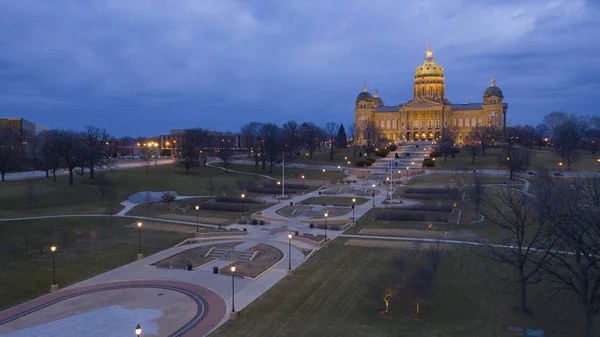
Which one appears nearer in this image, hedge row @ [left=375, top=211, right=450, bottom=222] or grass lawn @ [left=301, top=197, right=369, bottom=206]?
hedge row @ [left=375, top=211, right=450, bottom=222]

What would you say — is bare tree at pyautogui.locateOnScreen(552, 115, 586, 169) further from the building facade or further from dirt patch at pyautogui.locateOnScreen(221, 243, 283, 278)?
dirt patch at pyautogui.locateOnScreen(221, 243, 283, 278)

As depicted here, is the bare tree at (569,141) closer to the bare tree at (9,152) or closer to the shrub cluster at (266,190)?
Answer: the shrub cluster at (266,190)

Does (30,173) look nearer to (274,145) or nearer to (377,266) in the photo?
(274,145)

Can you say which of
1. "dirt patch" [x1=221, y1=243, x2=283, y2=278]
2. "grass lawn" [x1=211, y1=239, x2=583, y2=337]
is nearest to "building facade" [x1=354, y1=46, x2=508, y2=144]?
"dirt patch" [x1=221, y1=243, x2=283, y2=278]

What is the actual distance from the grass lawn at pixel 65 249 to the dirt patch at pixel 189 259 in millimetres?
2511

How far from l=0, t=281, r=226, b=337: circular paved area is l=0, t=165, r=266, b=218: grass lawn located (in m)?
25.3

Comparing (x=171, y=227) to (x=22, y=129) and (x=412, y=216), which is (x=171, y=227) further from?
(x=22, y=129)

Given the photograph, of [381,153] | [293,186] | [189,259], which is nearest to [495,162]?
[381,153]

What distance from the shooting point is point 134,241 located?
124 feet

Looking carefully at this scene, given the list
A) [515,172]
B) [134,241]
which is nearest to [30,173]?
[134,241]

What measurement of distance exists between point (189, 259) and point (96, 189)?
36.7m

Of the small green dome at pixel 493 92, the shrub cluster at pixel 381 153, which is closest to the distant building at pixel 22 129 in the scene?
the shrub cluster at pixel 381 153

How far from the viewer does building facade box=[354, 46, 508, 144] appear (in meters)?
140

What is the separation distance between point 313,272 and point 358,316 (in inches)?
293
